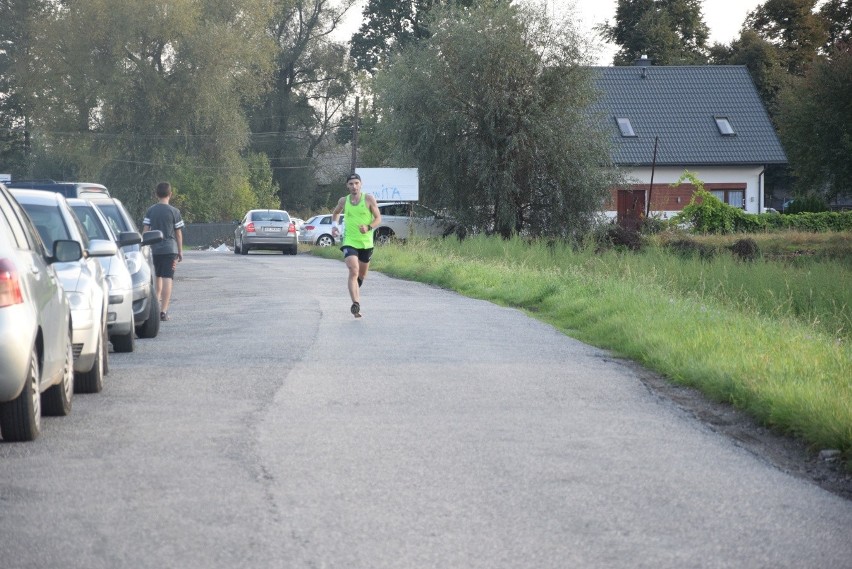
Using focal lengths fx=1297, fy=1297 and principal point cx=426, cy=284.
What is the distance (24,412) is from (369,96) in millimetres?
69726

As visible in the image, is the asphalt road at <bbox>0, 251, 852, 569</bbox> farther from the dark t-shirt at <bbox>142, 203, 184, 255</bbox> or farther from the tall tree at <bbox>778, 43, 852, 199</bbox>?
the tall tree at <bbox>778, 43, 852, 199</bbox>

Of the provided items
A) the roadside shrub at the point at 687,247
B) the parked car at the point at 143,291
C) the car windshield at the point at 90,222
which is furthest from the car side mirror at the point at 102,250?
the roadside shrub at the point at 687,247

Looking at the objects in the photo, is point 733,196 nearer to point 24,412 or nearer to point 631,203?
point 631,203

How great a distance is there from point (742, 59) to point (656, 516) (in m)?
74.2

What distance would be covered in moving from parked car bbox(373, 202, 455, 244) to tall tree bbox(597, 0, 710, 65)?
32.5 meters

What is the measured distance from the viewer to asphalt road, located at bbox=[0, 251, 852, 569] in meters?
5.11

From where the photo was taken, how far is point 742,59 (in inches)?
3007

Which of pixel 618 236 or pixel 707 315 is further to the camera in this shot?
pixel 618 236

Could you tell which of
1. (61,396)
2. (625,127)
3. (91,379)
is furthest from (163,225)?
(625,127)

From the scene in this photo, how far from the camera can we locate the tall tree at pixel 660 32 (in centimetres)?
7569

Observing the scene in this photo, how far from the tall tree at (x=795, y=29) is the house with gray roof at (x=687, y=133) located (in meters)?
13.8

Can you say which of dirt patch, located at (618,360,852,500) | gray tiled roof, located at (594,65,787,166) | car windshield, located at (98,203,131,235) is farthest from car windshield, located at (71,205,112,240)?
gray tiled roof, located at (594,65,787,166)

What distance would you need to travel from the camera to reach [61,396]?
327 inches

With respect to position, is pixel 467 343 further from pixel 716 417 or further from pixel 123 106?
pixel 123 106
